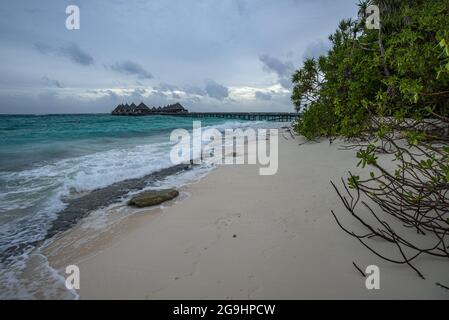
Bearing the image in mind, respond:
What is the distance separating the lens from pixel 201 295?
2297mm

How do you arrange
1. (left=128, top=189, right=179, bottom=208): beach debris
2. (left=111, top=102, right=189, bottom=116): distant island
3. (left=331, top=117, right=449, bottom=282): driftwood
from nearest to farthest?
(left=331, top=117, right=449, bottom=282): driftwood
(left=128, top=189, right=179, bottom=208): beach debris
(left=111, top=102, right=189, bottom=116): distant island

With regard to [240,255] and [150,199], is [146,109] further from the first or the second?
[240,255]

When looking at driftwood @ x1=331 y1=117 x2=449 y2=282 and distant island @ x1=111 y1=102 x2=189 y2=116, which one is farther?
distant island @ x1=111 y1=102 x2=189 y2=116

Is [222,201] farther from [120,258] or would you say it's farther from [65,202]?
[65,202]

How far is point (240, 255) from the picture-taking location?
112 inches

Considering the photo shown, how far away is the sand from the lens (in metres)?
2.22

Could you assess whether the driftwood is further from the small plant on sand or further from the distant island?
the distant island

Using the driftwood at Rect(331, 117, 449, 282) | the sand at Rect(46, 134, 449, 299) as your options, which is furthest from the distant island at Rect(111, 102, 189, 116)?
the driftwood at Rect(331, 117, 449, 282)

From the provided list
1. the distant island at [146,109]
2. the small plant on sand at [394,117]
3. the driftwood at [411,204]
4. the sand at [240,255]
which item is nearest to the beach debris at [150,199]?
the sand at [240,255]

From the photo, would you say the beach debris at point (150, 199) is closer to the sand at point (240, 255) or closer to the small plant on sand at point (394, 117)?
the sand at point (240, 255)

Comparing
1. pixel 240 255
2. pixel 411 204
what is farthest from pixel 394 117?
pixel 240 255

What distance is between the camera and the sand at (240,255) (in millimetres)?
2223
